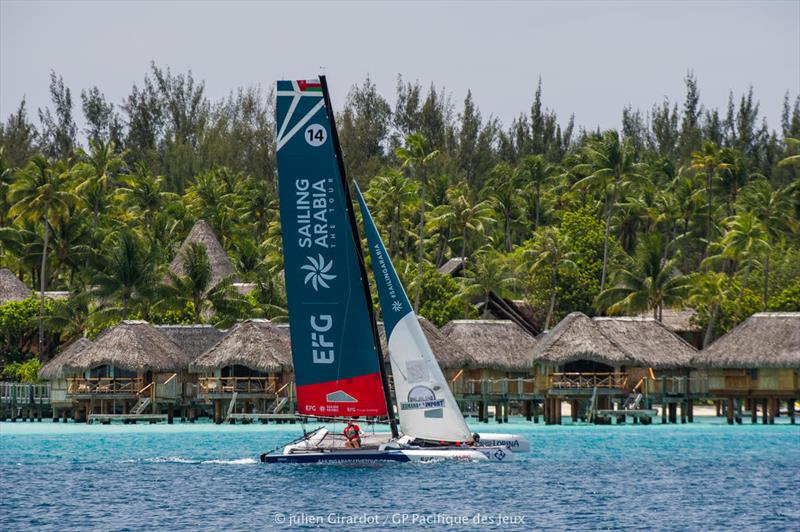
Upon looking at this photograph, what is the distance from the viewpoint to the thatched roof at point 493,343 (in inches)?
2549

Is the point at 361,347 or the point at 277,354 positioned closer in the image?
the point at 361,347

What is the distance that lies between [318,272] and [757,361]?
29.4m

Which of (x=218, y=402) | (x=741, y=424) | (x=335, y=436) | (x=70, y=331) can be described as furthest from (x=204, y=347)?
(x=335, y=436)

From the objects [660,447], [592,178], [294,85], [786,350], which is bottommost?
[660,447]

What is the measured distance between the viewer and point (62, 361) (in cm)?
6316

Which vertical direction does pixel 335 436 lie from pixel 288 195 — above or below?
below

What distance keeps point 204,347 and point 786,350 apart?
2516 cm

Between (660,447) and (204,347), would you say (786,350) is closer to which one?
(660,447)

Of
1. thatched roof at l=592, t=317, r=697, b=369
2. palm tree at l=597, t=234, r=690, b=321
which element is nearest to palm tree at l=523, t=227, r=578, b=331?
palm tree at l=597, t=234, r=690, b=321

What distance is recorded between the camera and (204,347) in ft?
215

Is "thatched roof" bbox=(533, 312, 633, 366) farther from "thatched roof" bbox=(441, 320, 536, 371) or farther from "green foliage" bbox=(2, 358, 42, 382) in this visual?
"green foliage" bbox=(2, 358, 42, 382)

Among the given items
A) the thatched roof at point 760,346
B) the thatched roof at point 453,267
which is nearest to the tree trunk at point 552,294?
the thatched roof at point 453,267

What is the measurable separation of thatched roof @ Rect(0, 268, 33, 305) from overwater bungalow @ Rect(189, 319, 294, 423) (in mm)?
15467

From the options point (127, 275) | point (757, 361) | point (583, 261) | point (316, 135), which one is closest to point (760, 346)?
point (757, 361)
